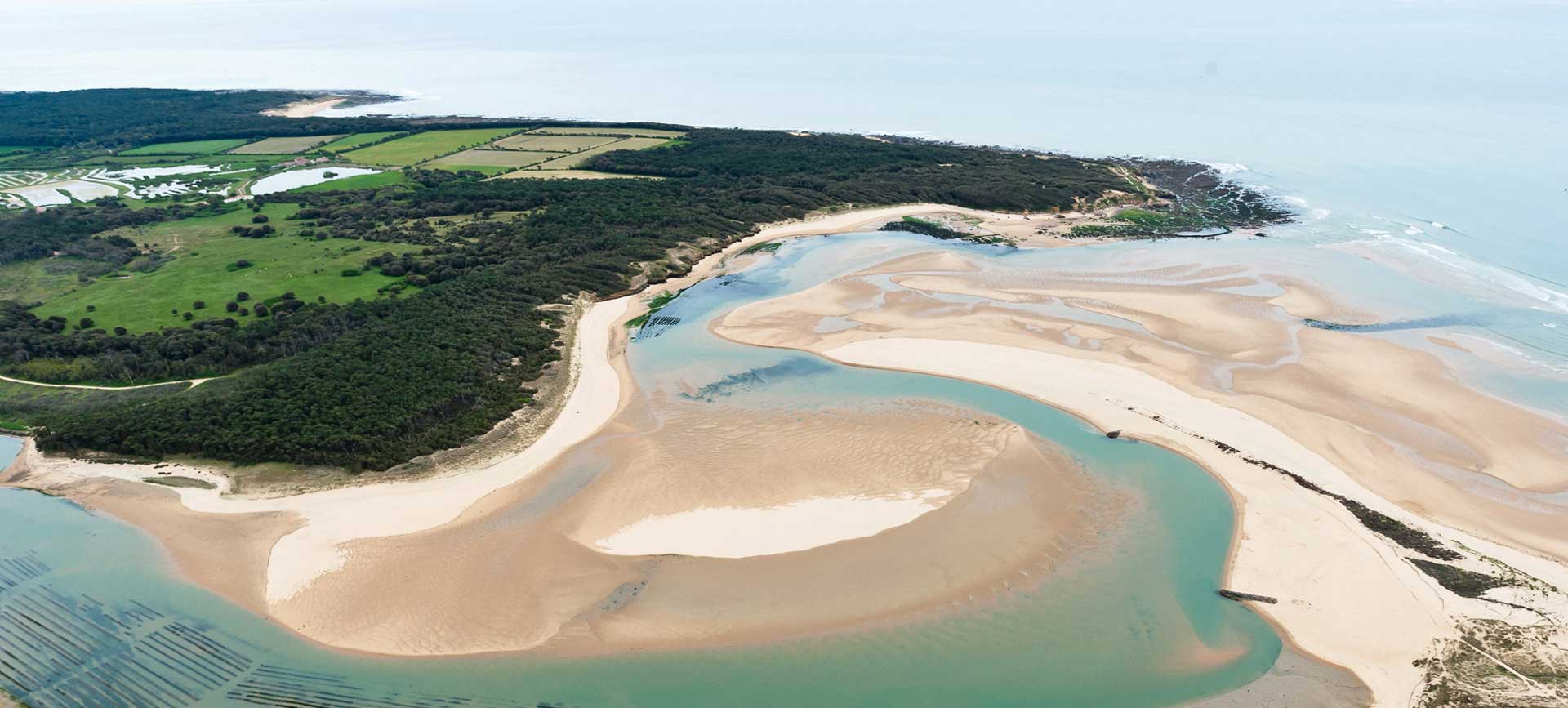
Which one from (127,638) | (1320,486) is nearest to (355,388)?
(127,638)

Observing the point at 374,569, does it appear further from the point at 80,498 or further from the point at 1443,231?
the point at 1443,231

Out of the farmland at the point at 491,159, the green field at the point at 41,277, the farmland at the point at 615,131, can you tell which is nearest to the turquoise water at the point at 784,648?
the green field at the point at 41,277

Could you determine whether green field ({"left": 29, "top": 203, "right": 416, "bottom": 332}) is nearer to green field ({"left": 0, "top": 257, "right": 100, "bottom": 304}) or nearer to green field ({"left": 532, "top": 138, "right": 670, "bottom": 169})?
green field ({"left": 0, "top": 257, "right": 100, "bottom": 304})

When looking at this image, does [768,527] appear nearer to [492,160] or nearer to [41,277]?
[41,277]

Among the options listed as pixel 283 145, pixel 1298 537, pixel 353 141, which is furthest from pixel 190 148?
pixel 1298 537

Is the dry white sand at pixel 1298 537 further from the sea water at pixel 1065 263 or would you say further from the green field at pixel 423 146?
the green field at pixel 423 146

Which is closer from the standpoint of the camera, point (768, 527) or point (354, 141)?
point (768, 527)
